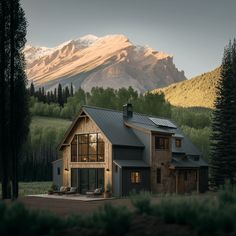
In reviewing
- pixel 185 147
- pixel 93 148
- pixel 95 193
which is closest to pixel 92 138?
pixel 93 148

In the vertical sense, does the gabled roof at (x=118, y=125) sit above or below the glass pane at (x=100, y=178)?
above

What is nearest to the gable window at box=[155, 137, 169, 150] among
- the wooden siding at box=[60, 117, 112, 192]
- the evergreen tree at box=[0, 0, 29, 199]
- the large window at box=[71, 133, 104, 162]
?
the wooden siding at box=[60, 117, 112, 192]

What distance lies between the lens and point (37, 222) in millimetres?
14117

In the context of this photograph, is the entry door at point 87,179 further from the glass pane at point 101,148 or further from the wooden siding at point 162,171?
the wooden siding at point 162,171

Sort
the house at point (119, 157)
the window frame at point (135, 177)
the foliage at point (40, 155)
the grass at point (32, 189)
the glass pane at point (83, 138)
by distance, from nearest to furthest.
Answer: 1. the house at point (119, 157)
2. the window frame at point (135, 177)
3. the glass pane at point (83, 138)
4. the grass at point (32, 189)
5. the foliage at point (40, 155)

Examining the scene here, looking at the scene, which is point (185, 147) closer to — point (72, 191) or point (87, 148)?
point (87, 148)

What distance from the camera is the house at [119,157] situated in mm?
37000

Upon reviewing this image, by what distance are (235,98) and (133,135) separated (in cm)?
1349

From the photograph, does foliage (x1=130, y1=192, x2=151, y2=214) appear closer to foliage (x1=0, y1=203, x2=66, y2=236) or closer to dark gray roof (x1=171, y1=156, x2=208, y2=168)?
foliage (x1=0, y1=203, x2=66, y2=236)

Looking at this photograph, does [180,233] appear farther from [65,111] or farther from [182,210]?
[65,111]

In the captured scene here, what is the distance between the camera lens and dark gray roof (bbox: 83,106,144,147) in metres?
37.6

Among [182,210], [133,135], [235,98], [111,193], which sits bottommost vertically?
[111,193]

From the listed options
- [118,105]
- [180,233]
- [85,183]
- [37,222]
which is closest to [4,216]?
[37,222]

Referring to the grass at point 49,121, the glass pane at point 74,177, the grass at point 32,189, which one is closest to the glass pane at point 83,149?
the glass pane at point 74,177
